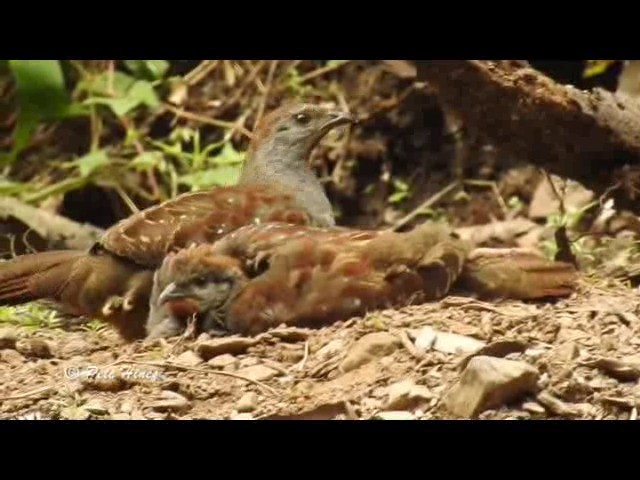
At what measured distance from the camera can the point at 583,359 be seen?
222cm

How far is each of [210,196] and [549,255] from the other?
532 millimetres

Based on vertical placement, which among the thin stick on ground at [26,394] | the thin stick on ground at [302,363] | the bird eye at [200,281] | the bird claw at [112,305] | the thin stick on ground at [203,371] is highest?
the bird eye at [200,281]

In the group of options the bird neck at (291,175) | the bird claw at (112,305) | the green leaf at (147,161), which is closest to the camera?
the bird claw at (112,305)

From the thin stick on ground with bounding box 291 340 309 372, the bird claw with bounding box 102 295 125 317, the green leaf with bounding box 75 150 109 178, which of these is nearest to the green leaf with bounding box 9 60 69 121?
the green leaf with bounding box 75 150 109 178

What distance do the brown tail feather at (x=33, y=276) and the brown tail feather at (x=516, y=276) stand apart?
1.98 feet

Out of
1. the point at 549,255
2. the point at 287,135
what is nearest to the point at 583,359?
the point at 549,255

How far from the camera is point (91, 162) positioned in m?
2.60

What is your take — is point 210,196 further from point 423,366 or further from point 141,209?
point 423,366

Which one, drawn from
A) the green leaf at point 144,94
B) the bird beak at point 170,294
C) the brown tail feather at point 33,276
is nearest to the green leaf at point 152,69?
the green leaf at point 144,94

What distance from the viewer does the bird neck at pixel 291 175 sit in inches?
96.0

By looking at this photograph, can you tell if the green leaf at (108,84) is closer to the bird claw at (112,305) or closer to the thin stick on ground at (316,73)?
the thin stick on ground at (316,73)

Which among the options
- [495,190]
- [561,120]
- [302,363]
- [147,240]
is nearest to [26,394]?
[147,240]

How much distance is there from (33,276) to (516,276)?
0.74 metres

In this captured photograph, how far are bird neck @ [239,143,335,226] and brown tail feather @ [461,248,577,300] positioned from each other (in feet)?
0.83
